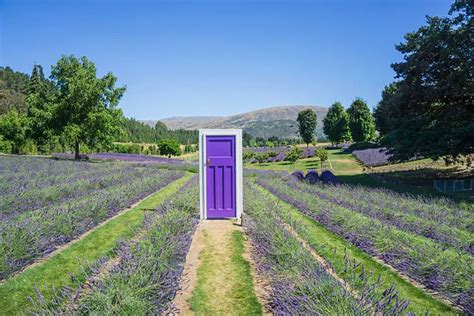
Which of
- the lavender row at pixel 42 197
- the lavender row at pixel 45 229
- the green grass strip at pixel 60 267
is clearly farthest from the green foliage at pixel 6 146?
the green grass strip at pixel 60 267

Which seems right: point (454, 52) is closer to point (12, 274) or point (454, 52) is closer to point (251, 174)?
point (251, 174)

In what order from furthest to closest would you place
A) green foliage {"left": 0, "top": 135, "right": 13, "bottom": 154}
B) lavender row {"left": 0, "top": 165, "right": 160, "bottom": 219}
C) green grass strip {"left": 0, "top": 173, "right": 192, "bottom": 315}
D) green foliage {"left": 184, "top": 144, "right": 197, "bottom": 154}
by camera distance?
green foliage {"left": 184, "top": 144, "right": 197, "bottom": 154} → green foliage {"left": 0, "top": 135, "right": 13, "bottom": 154} → lavender row {"left": 0, "top": 165, "right": 160, "bottom": 219} → green grass strip {"left": 0, "top": 173, "right": 192, "bottom": 315}

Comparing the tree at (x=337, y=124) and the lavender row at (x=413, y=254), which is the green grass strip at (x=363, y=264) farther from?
the tree at (x=337, y=124)

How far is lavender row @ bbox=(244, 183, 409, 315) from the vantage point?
3.57m

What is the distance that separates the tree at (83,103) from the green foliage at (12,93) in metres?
46.9

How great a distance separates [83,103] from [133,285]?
A: 28.9 meters

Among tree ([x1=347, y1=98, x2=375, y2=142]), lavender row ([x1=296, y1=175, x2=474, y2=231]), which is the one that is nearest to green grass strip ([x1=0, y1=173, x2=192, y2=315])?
lavender row ([x1=296, y1=175, x2=474, y2=231])

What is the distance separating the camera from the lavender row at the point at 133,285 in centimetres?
357

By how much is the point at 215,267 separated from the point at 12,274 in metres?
2.86

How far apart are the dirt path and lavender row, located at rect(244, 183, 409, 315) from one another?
0.99 ft

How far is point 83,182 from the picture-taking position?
13484mm

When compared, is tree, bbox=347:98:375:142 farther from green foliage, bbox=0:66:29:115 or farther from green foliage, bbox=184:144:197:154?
green foliage, bbox=0:66:29:115

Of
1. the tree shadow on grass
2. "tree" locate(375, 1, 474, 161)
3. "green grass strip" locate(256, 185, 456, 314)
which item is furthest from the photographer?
"tree" locate(375, 1, 474, 161)

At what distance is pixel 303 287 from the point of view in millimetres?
4070
